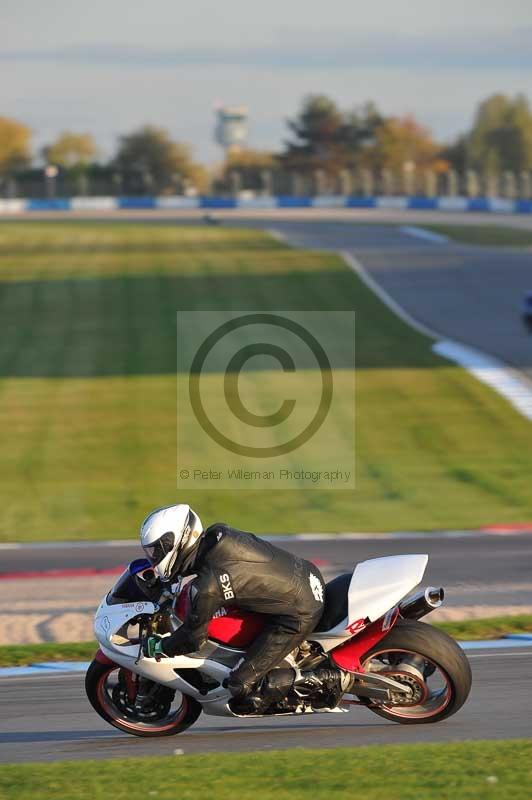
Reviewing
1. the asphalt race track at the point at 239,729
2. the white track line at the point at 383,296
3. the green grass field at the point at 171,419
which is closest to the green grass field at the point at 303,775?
the asphalt race track at the point at 239,729

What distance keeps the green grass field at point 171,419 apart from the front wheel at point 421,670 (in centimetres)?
A: 852

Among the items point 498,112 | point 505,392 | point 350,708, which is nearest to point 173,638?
point 350,708

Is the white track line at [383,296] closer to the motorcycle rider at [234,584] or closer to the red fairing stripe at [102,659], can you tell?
the motorcycle rider at [234,584]

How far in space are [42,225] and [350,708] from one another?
63679mm

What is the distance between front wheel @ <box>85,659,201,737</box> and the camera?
7.76 metres

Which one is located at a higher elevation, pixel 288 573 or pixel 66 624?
pixel 288 573

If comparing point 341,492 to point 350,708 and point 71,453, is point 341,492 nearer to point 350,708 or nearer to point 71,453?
point 71,453

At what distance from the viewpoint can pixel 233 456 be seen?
21.2m

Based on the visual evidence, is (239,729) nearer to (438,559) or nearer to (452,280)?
(438,559)

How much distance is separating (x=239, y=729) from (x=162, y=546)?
5.04 ft

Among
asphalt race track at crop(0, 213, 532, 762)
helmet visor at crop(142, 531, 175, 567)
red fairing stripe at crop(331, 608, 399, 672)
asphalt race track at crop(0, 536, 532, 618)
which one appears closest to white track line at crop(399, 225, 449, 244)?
asphalt race track at crop(0, 213, 532, 762)

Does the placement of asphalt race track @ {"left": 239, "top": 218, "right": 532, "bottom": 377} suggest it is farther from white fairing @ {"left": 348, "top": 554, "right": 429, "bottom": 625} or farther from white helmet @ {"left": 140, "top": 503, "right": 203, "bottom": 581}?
white helmet @ {"left": 140, "top": 503, "right": 203, "bottom": 581}

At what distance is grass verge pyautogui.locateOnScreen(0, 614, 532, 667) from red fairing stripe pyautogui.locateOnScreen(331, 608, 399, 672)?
297cm

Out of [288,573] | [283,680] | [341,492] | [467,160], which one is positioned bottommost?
[341,492]
